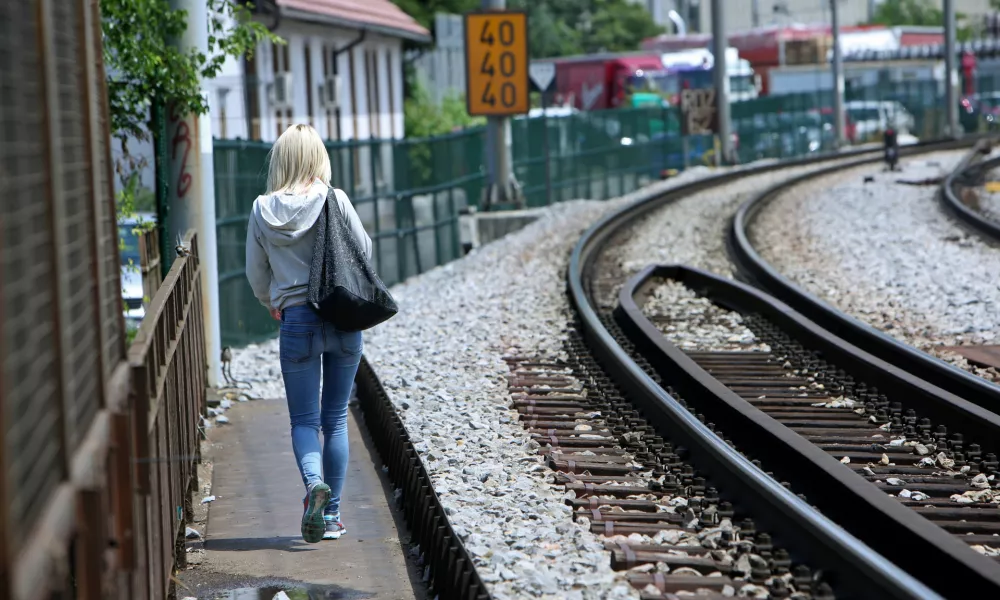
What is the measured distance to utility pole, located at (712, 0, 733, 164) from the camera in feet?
111

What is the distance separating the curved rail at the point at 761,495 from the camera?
4.46m

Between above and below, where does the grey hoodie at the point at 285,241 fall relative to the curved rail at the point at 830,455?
above

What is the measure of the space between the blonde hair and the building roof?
61.0 feet

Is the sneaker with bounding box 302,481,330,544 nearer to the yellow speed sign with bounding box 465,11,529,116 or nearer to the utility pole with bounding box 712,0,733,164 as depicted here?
the yellow speed sign with bounding box 465,11,529,116

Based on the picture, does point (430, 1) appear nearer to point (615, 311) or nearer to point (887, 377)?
point (615, 311)

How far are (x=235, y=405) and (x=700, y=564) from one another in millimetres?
5232

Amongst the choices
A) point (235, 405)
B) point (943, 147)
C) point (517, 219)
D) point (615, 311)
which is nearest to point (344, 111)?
point (517, 219)

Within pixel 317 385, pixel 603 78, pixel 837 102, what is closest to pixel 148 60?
pixel 317 385

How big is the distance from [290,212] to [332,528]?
4.32 feet

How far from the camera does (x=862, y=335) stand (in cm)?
1003

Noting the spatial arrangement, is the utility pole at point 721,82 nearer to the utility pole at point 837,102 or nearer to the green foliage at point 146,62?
the utility pole at point 837,102

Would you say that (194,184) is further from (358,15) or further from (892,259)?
(358,15)

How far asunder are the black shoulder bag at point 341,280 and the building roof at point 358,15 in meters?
18.7

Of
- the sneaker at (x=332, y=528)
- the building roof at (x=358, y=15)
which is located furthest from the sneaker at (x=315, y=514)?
the building roof at (x=358, y=15)
